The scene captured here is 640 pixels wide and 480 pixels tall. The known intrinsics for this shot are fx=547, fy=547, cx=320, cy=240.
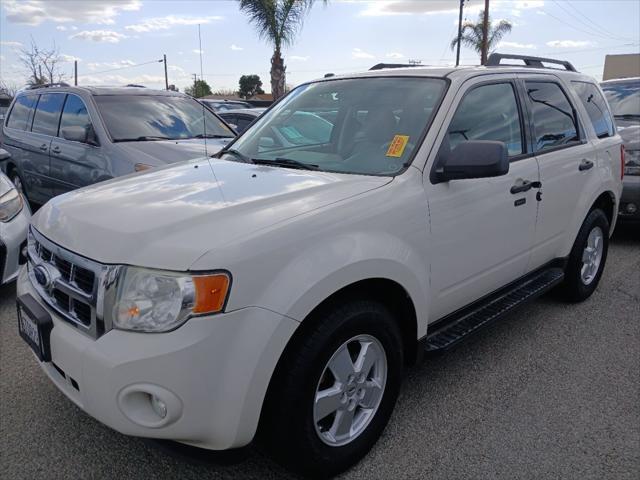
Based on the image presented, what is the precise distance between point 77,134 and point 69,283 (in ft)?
13.8

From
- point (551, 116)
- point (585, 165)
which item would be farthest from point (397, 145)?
point (585, 165)

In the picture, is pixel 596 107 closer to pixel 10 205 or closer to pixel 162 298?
pixel 162 298

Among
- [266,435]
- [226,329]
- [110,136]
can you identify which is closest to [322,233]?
[226,329]

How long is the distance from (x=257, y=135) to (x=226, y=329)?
1939mm

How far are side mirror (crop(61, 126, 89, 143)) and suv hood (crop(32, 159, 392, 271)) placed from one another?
10.7ft

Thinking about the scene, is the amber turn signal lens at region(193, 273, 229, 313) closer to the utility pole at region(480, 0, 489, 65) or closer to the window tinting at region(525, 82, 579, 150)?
the window tinting at region(525, 82, 579, 150)

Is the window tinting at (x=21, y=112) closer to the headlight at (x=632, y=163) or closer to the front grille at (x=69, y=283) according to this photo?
the front grille at (x=69, y=283)

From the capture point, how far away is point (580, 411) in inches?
115

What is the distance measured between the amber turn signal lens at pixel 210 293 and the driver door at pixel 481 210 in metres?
1.19

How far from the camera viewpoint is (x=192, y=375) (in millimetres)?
1854

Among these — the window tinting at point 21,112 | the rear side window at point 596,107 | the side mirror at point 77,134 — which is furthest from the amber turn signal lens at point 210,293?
the window tinting at point 21,112

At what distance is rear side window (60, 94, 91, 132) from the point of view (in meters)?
6.08

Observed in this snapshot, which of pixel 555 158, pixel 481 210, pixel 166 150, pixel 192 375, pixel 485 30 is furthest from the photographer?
pixel 485 30

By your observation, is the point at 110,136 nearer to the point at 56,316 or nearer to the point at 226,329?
the point at 56,316
